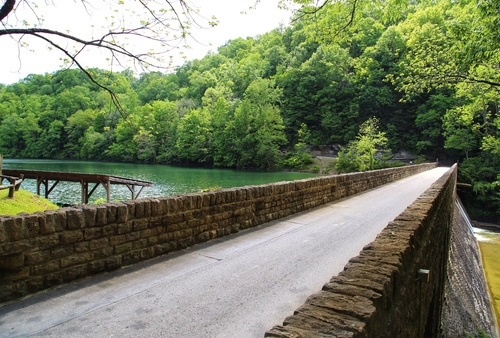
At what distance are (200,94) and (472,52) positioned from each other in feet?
321

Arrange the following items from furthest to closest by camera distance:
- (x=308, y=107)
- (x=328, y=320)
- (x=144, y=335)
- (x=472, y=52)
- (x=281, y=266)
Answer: (x=308, y=107) → (x=472, y=52) → (x=281, y=266) → (x=144, y=335) → (x=328, y=320)

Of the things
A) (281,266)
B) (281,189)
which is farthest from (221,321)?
(281,189)

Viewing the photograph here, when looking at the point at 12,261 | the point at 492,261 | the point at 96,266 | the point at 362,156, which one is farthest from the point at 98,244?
the point at 362,156

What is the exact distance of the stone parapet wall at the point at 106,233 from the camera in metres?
3.45

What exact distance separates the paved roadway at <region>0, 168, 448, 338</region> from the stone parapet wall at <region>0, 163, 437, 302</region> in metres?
0.17

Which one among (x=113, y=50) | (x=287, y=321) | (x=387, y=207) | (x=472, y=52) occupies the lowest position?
(x=387, y=207)

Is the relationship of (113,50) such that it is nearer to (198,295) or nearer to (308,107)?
(198,295)

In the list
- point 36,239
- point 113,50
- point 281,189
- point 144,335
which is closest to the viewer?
point 144,335

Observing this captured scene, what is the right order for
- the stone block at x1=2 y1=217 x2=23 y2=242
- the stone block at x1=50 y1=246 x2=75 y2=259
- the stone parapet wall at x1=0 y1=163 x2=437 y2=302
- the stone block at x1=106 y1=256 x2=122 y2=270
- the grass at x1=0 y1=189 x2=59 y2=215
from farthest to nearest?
1. the grass at x1=0 y1=189 x2=59 y2=215
2. the stone block at x1=106 y1=256 x2=122 y2=270
3. the stone block at x1=50 y1=246 x2=75 y2=259
4. the stone parapet wall at x1=0 y1=163 x2=437 y2=302
5. the stone block at x1=2 y1=217 x2=23 y2=242

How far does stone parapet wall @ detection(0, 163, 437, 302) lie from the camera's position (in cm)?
345

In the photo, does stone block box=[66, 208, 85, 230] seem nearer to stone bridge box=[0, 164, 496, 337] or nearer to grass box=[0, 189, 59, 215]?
stone bridge box=[0, 164, 496, 337]

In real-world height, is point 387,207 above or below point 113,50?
below

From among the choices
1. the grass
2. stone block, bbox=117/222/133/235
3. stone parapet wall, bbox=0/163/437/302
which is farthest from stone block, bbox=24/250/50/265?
the grass

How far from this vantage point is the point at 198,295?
3.88 m
